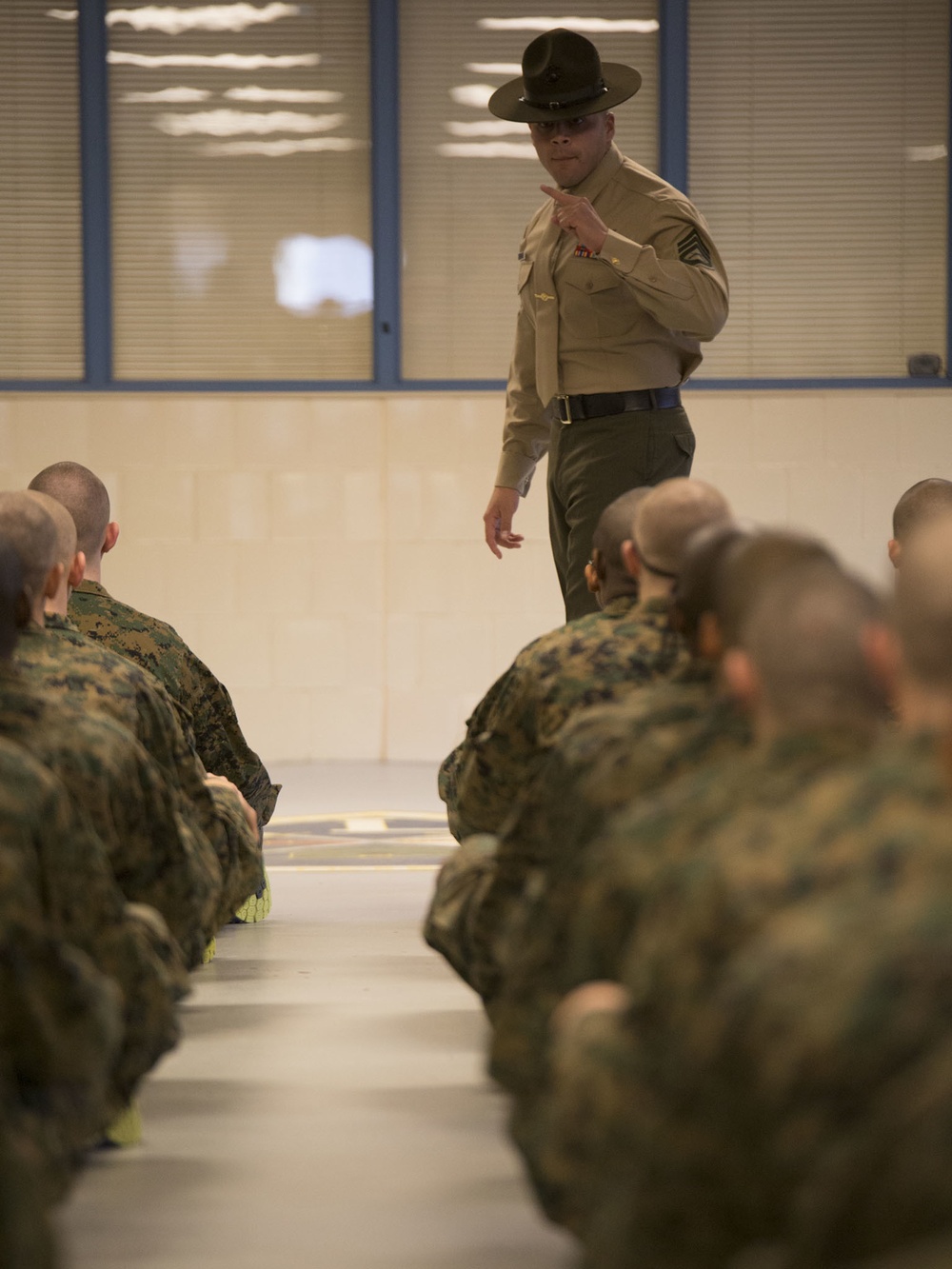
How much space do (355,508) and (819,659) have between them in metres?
5.77

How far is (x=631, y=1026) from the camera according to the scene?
141 cm

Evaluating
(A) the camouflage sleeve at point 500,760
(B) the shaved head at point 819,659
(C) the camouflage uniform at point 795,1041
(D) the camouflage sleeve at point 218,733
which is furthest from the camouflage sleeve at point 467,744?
(C) the camouflage uniform at point 795,1041

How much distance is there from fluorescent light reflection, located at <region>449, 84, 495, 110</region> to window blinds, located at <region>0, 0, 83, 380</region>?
150cm

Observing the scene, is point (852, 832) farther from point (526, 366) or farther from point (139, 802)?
point (526, 366)

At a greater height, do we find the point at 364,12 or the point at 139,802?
the point at 364,12

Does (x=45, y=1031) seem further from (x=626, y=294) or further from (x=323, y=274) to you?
(x=323, y=274)

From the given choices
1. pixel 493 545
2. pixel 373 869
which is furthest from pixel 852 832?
pixel 373 869

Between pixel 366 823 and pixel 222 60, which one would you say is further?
pixel 222 60

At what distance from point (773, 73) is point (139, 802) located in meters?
5.61

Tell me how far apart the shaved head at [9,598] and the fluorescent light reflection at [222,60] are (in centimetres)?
541

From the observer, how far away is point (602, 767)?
193 centimetres

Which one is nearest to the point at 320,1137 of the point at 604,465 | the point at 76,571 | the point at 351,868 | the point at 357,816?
the point at 76,571

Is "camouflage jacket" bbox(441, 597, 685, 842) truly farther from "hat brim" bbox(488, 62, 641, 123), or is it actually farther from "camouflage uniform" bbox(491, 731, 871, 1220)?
"hat brim" bbox(488, 62, 641, 123)

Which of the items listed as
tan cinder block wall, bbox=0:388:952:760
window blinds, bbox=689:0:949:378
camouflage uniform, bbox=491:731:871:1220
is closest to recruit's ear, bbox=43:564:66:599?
camouflage uniform, bbox=491:731:871:1220
